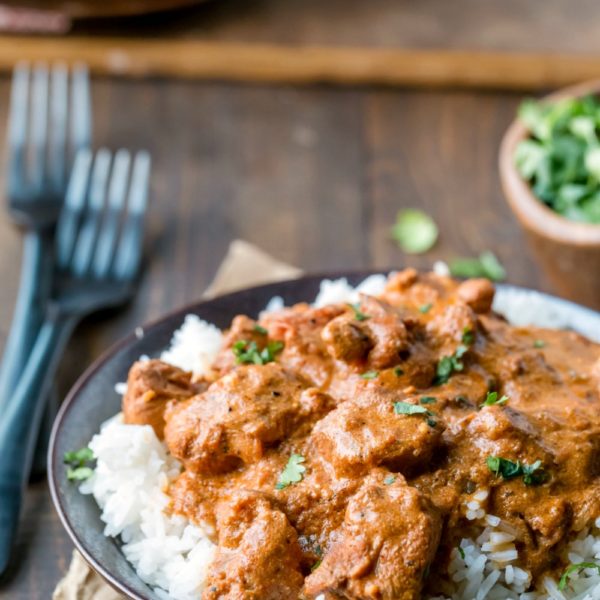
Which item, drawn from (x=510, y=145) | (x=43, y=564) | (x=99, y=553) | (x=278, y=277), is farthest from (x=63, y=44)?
(x=99, y=553)

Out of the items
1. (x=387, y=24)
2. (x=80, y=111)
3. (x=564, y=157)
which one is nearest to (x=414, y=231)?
(x=564, y=157)

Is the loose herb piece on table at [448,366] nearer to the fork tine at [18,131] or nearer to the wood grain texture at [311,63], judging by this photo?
the fork tine at [18,131]

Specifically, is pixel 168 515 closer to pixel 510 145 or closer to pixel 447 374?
pixel 447 374

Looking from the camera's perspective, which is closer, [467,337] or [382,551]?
[382,551]

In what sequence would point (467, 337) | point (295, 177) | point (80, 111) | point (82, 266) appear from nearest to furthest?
1. point (467, 337)
2. point (82, 266)
3. point (80, 111)
4. point (295, 177)

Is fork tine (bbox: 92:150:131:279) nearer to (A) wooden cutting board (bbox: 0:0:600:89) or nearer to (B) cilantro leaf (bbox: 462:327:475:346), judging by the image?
(A) wooden cutting board (bbox: 0:0:600:89)

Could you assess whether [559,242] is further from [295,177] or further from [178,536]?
[178,536]

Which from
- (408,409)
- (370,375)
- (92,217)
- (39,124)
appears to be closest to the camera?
(408,409)
